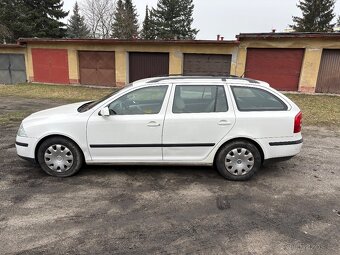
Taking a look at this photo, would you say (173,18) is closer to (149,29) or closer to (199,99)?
(149,29)

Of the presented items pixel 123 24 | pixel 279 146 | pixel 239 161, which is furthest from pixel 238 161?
pixel 123 24

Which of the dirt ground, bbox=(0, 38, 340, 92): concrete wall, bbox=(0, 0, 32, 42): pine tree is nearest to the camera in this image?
the dirt ground

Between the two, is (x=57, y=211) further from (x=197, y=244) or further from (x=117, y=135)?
(x=197, y=244)

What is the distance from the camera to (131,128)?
4.08 m

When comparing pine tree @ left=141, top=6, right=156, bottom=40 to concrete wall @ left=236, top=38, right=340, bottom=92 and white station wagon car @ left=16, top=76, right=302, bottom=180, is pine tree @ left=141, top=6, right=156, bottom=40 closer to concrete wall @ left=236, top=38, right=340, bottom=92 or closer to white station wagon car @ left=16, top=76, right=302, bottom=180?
concrete wall @ left=236, top=38, right=340, bottom=92

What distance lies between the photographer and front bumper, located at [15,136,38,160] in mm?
4152

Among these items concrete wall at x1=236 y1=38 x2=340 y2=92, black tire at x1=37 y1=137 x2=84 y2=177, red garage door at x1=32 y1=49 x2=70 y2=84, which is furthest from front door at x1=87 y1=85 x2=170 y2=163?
red garage door at x1=32 y1=49 x2=70 y2=84

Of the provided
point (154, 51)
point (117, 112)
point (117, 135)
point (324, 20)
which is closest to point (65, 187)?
point (117, 135)

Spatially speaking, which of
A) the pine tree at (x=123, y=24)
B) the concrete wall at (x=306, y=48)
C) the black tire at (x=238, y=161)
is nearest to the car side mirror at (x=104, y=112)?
the black tire at (x=238, y=161)

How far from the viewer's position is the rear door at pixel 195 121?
13.4ft

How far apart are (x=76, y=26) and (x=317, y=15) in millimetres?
42288

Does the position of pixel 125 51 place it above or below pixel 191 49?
below

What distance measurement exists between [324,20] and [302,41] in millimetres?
23986

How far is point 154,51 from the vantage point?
53.0 ft
